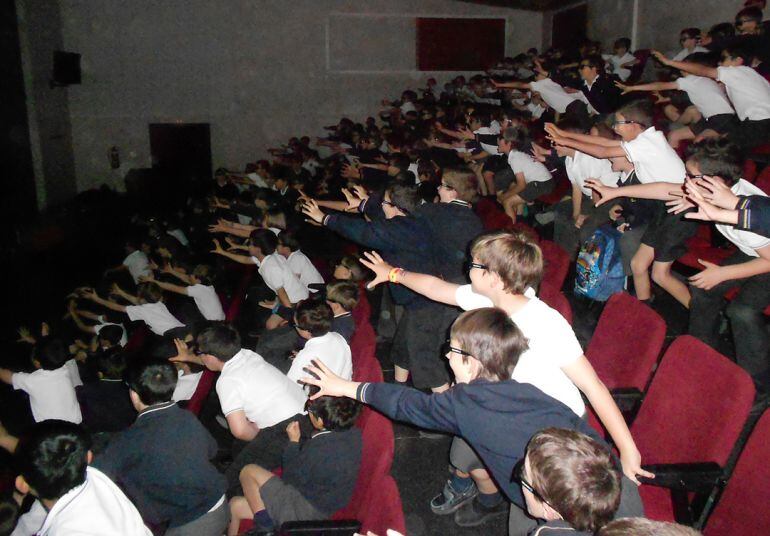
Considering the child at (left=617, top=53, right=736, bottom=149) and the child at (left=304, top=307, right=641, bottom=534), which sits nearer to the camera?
the child at (left=304, top=307, right=641, bottom=534)

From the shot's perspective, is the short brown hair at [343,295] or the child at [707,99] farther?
the child at [707,99]

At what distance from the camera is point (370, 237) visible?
311cm

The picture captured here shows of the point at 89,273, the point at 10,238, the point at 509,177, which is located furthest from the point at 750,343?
the point at 10,238

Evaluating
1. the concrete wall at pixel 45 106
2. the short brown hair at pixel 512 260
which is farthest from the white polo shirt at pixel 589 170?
the concrete wall at pixel 45 106

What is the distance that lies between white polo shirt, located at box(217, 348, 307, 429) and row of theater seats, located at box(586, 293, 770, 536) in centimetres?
144

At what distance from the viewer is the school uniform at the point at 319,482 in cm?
229

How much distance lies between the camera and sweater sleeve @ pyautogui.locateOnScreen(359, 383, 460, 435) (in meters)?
1.77

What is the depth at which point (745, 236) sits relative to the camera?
273cm

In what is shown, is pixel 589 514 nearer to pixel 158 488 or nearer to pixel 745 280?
pixel 158 488

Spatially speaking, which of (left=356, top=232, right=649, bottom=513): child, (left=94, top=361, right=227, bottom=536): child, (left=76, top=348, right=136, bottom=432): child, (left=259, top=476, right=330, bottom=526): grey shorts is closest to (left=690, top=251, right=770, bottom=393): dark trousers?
(left=356, top=232, right=649, bottom=513): child

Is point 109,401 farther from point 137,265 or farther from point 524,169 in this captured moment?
point 524,169

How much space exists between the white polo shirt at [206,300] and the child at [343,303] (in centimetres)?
186

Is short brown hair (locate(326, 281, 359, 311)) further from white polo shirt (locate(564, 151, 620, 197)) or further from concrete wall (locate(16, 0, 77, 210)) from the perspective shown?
concrete wall (locate(16, 0, 77, 210))

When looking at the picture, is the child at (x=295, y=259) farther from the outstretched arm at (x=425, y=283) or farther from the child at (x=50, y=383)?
the outstretched arm at (x=425, y=283)
